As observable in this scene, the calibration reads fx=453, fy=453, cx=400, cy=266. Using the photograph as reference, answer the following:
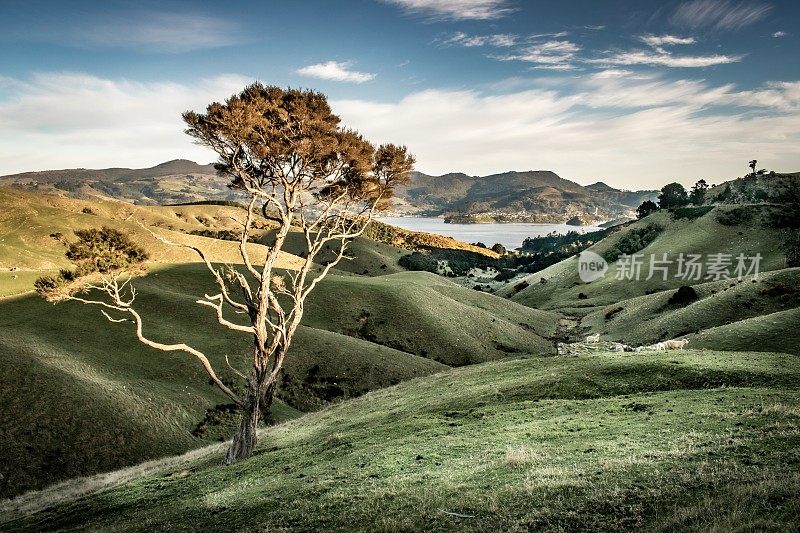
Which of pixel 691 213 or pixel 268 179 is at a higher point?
pixel 691 213

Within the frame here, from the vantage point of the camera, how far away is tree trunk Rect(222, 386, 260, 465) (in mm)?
23906

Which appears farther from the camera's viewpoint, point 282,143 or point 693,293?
point 693,293

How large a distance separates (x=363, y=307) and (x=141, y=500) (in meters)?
50.3

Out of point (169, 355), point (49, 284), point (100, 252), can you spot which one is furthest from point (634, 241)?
point (49, 284)

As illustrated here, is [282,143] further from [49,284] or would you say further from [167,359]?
[167,359]

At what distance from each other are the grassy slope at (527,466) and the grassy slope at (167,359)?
7063 mm

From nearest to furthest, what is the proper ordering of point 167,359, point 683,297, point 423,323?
point 167,359 → point 423,323 → point 683,297

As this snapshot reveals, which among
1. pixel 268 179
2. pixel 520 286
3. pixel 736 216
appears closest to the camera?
pixel 268 179

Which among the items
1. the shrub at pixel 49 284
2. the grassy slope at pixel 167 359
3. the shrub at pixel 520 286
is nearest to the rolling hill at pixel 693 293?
the shrub at pixel 520 286

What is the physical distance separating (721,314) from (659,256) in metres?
58.6

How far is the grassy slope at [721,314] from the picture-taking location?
143 feet

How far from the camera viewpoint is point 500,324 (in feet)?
233

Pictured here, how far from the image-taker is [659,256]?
11256cm

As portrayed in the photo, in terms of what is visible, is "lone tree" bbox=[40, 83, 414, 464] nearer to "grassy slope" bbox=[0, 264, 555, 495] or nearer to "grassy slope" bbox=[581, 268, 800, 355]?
"grassy slope" bbox=[0, 264, 555, 495]
